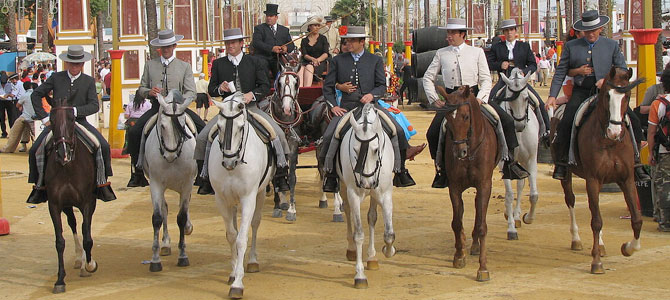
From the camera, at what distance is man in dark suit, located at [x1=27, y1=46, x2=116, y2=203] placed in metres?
10.7

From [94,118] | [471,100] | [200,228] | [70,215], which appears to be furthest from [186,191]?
[94,118]

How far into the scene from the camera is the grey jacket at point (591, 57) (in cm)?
1153

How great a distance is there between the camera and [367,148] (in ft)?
32.4

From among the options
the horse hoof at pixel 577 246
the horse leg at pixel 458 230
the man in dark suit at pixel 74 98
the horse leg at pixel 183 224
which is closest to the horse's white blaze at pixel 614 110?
the horse leg at pixel 458 230

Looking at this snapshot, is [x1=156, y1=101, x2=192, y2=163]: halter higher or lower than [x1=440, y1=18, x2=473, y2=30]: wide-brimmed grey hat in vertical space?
lower

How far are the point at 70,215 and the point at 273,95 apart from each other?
4316 millimetres

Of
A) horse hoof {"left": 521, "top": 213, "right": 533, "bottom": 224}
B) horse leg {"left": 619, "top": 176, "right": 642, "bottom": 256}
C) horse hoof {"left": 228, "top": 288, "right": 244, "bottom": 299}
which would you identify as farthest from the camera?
horse hoof {"left": 521, "top": 213, "right": 533, "bottom": 224}

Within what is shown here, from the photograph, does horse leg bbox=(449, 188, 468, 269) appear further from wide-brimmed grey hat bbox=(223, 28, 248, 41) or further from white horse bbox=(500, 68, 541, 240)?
wide-brimmed grey hat bbox=(223, 28, 248, 41)

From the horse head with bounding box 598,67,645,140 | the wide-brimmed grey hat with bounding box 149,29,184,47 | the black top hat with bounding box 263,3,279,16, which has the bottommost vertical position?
the horse head with bounding box 598,67,645,140

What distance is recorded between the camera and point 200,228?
14086mm

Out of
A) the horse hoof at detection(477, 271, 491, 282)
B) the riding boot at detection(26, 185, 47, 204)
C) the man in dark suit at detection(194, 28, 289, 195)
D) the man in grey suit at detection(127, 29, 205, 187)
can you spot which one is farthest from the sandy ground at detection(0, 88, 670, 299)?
the man in dark suit at detection(194, 28, 289, 195)

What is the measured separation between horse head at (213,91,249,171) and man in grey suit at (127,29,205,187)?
2.08 metres

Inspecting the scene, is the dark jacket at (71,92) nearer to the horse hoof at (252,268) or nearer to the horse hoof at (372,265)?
the horse hoof at (252,268)

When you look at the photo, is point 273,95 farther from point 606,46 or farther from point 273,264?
point 606,46
